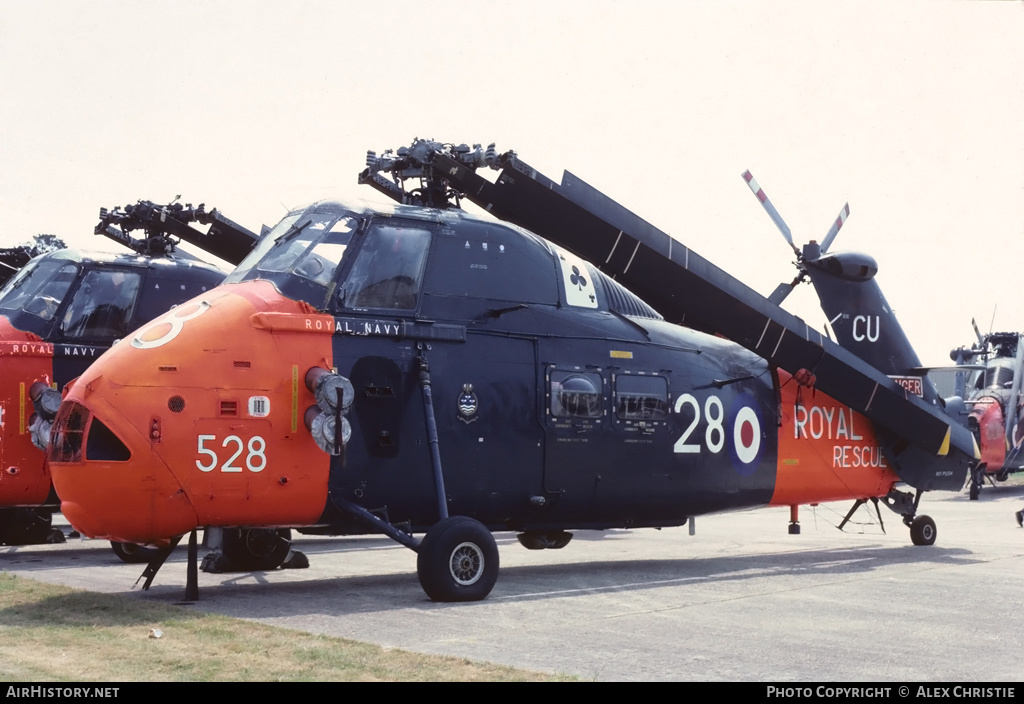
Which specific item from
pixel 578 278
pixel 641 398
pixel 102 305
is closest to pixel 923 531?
pixel 641 398

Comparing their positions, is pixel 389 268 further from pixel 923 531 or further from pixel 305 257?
pixel 923 531

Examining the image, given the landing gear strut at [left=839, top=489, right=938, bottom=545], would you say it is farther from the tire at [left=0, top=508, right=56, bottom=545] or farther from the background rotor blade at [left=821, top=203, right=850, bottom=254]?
the tire at [left=0, top=508, right=56, bottom=545]

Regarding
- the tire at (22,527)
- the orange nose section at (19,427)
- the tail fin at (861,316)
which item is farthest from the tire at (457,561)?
the tail fin at (861,316)

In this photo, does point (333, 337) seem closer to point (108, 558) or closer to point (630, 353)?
point (630, 353)

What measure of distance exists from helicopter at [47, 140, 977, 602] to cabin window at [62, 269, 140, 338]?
15.1ft

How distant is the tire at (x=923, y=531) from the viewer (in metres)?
17.6

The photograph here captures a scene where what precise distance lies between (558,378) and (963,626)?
5.20m

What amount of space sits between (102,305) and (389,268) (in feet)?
21.1

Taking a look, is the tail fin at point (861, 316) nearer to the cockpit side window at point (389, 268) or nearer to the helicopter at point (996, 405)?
the cockpit side window at point (389, 268)

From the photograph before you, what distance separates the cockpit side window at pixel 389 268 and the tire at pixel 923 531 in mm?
9580

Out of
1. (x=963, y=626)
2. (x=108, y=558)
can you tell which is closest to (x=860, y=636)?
(x=963, y=626)

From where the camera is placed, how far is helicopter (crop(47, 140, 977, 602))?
10.7 meters

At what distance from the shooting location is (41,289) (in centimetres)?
1648
